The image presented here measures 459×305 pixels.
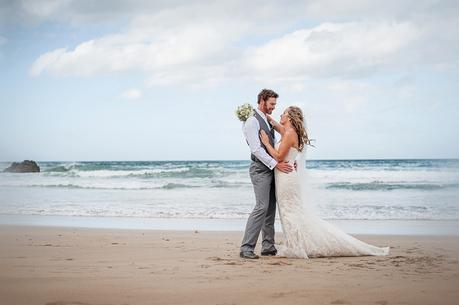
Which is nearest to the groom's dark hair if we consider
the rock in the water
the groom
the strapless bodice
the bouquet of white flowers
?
the groom

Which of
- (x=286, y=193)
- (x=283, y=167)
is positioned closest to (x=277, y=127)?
(x=283, y=167)

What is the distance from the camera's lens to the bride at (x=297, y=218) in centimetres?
613

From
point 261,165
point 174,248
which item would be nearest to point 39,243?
point 174,248

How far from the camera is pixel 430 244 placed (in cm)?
731

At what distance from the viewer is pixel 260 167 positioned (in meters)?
6.21

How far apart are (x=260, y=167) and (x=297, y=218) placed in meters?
0.74

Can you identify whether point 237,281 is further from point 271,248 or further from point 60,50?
point 60,50

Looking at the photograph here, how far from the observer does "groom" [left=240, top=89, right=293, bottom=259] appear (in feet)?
20.0

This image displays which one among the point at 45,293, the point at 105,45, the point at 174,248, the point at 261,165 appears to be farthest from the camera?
the point at 105,45

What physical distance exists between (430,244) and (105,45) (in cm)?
1327

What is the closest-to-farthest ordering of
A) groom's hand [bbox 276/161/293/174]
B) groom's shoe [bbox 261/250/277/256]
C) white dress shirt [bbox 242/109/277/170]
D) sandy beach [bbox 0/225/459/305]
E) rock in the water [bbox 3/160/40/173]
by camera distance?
1. sandy beach [bbox 0/225/459/305]
2. white dress shirt [bbox 242/109/277/170]
3. groom's hand [bbox 276/161/293/174]
4. groom's shoe [bbox 261/250/277/256]
5. rock in the water [bbox 3/160/40/173]

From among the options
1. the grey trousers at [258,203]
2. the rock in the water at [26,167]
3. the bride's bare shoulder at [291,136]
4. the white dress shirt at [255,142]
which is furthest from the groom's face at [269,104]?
the rock in the water at [26,167]

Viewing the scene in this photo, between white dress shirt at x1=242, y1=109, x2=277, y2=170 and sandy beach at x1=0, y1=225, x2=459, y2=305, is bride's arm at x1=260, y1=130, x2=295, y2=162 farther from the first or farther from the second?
sandy beach at x1=0, y1=225, x2=459, y2=305

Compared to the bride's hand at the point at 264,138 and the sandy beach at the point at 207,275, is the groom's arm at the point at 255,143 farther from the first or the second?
the sandy beach at the point at 207,275
